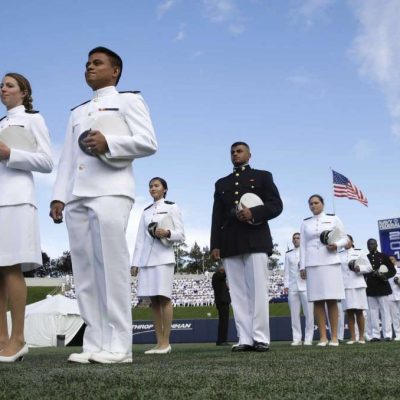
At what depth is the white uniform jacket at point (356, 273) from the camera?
12.7m

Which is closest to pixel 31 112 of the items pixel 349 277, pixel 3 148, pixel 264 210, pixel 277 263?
pixel 3 148

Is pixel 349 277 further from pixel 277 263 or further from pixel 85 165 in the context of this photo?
pixel 277 263

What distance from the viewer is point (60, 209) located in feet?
14.6

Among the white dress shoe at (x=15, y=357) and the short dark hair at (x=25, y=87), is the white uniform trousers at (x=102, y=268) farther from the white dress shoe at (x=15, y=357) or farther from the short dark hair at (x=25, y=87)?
the short dark hair at (x=25, y=87)

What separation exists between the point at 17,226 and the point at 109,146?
3.94 ft

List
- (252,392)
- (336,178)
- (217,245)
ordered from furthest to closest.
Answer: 1. (336,178)
2. (217,245)
3. (252,392)

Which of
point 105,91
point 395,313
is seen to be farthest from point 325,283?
point 395,313

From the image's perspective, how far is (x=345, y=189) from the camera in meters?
23.3

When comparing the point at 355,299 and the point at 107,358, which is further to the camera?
the point at 355,299

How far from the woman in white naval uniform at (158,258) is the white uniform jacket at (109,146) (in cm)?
338

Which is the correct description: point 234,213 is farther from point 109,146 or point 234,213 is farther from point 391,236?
point 391,236

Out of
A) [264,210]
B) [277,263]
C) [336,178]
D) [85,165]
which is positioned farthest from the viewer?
[277,263]

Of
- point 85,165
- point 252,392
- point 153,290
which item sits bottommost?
point 252,392

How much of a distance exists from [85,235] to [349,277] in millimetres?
9648
